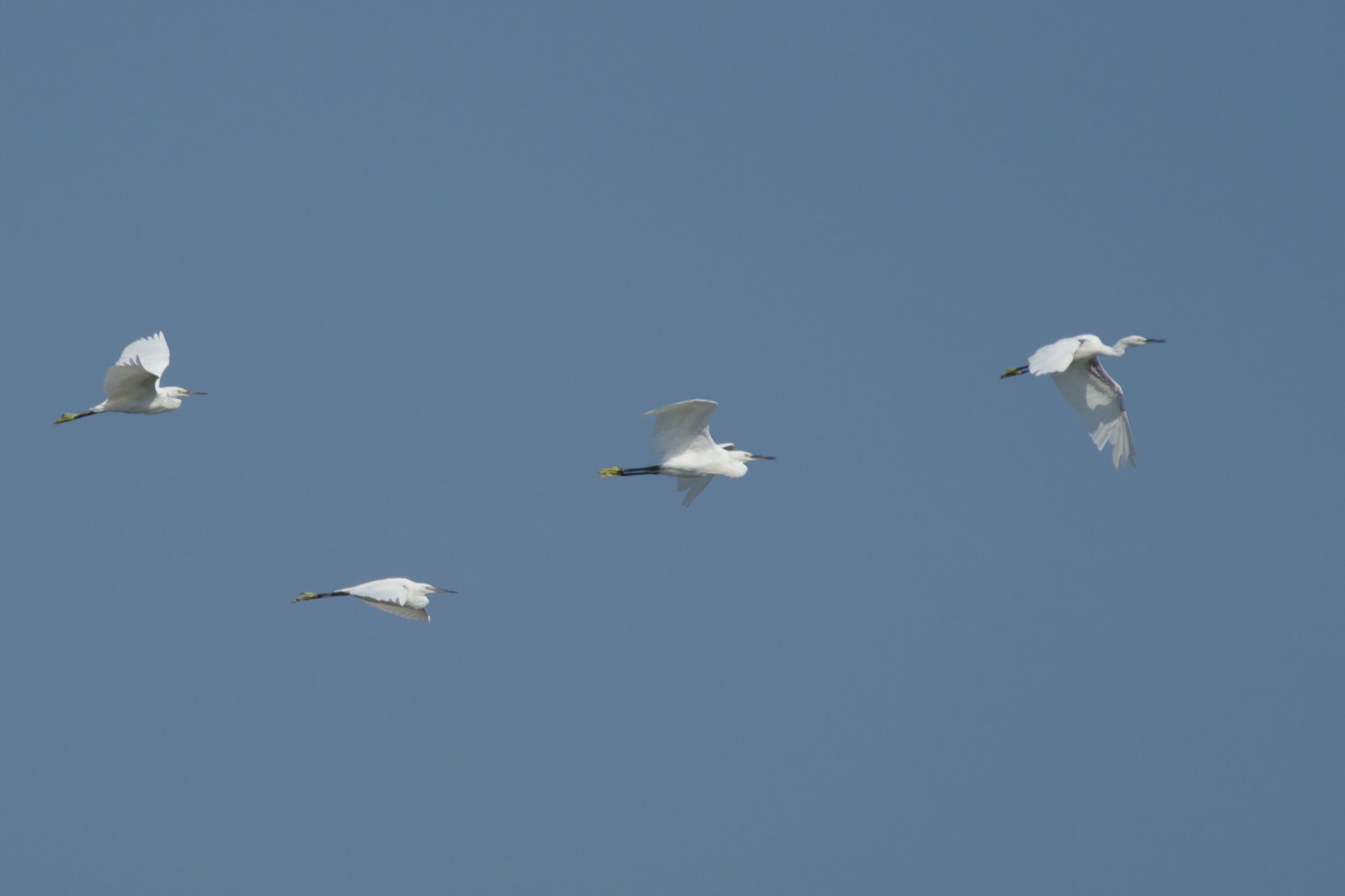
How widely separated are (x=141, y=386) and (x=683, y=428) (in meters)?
8.18

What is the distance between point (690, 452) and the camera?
1164 inches

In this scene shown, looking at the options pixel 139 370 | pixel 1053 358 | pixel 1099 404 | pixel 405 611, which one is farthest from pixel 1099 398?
pixel 139 370

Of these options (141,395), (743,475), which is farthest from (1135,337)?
(141,395)

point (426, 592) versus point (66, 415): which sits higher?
point (66, 415)

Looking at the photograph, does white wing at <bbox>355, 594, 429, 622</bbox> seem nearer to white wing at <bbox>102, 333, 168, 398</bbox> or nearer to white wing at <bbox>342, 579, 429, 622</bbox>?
white wing at <bbox>342, 579, 429, 622</bbox>

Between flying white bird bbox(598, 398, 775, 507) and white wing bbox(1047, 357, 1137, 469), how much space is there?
473 cm

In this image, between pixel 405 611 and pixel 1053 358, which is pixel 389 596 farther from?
pixel 1053 358

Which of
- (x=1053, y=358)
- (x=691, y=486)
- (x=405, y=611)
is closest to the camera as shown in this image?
(x=1053, y=358)

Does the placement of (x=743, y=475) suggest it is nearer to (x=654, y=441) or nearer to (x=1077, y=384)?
(x=654, y=441)

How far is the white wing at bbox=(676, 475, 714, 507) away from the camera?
30656 millimetres

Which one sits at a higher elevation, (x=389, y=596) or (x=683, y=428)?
(x=683, y=428)

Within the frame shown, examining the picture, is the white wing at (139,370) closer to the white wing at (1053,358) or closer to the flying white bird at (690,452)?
the flying white bird at (690,452)

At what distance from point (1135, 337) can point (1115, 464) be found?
1.93 metres

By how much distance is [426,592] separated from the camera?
3036 cm
